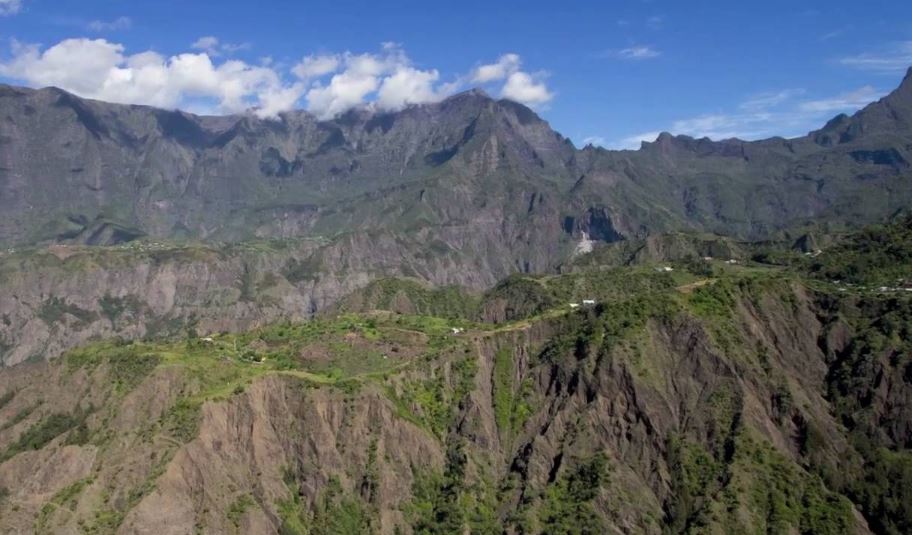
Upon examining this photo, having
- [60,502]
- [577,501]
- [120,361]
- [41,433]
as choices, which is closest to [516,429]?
[577,501]

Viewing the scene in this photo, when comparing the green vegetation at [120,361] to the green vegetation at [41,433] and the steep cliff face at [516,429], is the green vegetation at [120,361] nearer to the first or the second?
the steep cliff face at [516,429]

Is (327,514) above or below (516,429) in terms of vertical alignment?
below

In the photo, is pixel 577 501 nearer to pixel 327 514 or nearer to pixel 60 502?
pixel 327 514

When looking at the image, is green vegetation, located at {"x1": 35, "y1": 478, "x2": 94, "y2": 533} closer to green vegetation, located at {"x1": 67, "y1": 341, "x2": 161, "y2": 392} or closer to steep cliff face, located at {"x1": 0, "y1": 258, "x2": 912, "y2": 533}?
steep cliff face, located at {"x1": 0, "y1": 258, "x2": 912, "y2": 533}

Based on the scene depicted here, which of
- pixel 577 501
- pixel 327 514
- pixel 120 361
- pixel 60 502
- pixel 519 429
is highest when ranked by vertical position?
pixel 120 361

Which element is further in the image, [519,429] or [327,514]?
[519,429]

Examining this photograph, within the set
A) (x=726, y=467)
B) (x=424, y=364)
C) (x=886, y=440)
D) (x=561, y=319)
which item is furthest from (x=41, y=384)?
(x=886, y=440)

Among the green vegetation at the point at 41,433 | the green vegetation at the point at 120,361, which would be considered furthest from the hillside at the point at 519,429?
the green vegetation at the point at 120,361
